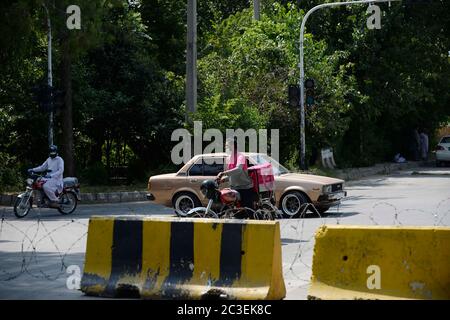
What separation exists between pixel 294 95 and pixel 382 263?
22.2 m

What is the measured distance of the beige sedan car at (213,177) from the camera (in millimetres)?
18875

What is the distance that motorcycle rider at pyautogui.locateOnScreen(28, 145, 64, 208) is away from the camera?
20.5m

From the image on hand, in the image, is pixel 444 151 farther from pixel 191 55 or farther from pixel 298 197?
pixel 298 197

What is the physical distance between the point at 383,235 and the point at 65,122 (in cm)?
2073

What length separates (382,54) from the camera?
39.5 metres

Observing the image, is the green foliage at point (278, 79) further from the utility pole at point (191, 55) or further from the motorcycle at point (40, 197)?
the motorcycle at point (40, 197)

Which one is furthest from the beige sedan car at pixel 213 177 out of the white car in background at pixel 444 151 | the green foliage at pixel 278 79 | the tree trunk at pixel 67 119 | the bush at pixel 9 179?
the white car in background at pixel 444 151

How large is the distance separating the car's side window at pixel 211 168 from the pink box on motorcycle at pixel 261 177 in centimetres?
383

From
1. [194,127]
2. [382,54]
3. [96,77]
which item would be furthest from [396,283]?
[382,54]

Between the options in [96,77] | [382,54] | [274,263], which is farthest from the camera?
[382,54]

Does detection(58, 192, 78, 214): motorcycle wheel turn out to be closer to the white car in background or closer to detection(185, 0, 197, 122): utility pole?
detection(185, 0, 197, 122): utility pole

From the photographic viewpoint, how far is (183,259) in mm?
9281

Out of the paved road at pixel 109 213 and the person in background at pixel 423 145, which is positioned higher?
the person in background at pixel 423 145

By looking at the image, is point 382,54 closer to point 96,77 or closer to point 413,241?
point 96,77
